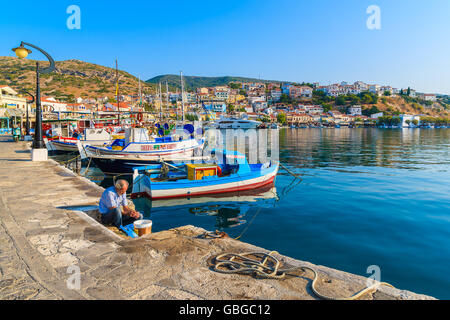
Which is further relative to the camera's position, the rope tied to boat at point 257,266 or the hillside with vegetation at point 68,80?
the hillside with vegetation at point 68,80

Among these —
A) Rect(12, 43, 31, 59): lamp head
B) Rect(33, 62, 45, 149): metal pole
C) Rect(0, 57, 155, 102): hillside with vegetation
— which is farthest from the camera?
Rect(0, 57, 155, 102): hillside with vegetation

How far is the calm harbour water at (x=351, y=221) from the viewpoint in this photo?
650 centimetres

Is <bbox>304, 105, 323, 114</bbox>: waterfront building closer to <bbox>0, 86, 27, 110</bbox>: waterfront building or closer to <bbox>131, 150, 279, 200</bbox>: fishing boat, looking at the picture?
<bbox>0, 86, 27, 110</bbox>: waterfront building

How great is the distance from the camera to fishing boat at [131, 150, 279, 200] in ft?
39.0

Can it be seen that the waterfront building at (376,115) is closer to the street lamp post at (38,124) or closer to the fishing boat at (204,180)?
Result: the fishing boat at (204,180)

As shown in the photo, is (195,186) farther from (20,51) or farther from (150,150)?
(20,51)

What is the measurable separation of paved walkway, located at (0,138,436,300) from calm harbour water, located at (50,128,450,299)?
3.23 m

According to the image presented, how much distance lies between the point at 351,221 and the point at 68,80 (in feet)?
488

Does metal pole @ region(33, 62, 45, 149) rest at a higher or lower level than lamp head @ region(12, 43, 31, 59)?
lower

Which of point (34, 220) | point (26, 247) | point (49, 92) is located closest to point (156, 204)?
point (34, 220)

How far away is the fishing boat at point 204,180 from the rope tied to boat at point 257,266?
791 centimetres

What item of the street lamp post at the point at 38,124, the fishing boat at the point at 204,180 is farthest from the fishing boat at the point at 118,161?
the fishing boat at the point at 204,180

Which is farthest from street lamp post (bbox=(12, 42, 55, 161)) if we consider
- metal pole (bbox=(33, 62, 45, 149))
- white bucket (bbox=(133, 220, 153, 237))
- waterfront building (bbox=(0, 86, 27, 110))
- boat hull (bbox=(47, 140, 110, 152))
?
waterfront building (bbox=(0, 86, 27, 110))

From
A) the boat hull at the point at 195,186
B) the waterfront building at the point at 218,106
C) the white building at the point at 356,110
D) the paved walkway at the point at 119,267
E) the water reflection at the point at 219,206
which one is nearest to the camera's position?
the paved walkway at the point at 119,267
